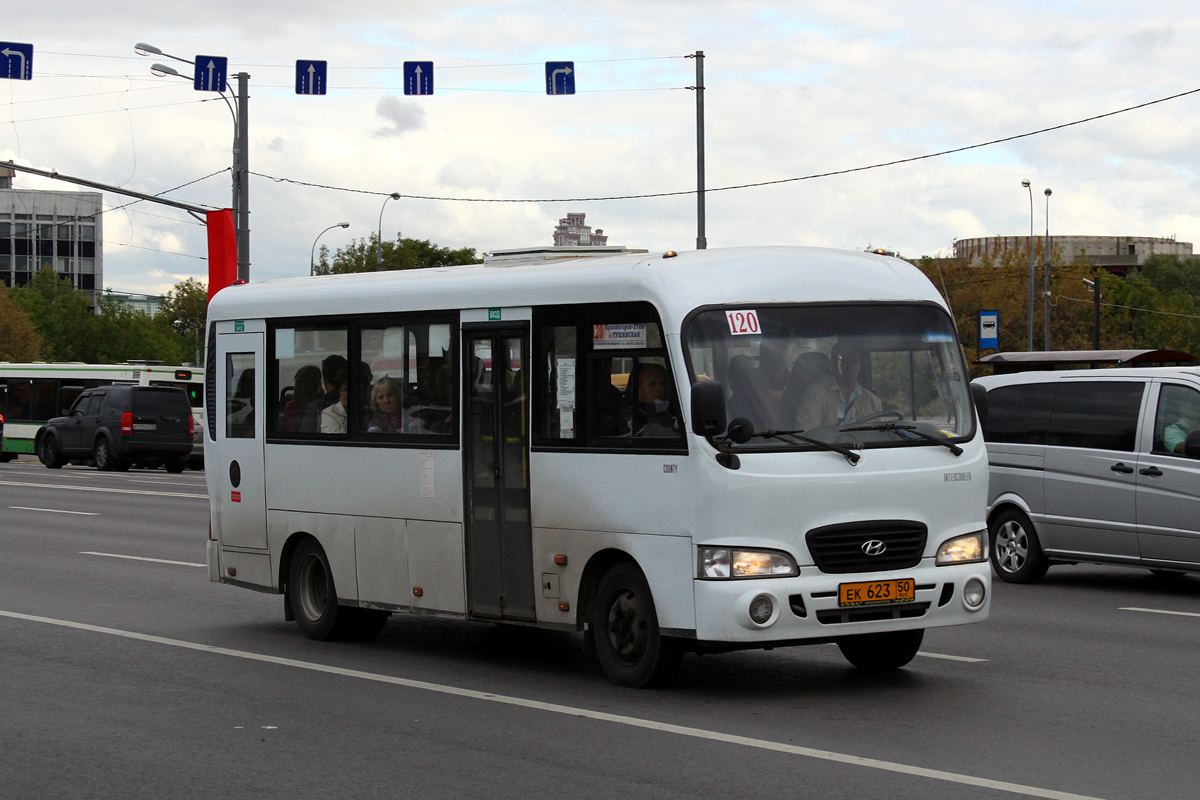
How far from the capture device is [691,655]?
9.96 metres

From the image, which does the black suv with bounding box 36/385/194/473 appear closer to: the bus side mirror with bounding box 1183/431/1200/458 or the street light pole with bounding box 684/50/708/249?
the street light pole with bounding box 684/50/708/249

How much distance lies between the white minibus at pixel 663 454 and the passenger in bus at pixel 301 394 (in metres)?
0.26

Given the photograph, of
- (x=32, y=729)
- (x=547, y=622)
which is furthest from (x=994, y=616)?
(x=32, y=729)

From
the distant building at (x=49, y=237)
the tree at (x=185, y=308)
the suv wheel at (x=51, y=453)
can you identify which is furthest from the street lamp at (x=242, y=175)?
the distant building at (x=49, y=237)

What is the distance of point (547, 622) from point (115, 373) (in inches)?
1399

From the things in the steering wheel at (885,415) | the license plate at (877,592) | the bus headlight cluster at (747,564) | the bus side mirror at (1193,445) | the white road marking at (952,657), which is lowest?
the white road marking at (952,657)

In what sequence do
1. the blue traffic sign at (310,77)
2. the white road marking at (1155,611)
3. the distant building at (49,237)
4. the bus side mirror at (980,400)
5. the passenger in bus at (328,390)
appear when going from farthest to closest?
the distant building at (49,237) → the blue traffic sign at (310,77) → the white road marking at (1155,611) → the passenger in bus at (328,390) → the bus side mirror at (980,400)

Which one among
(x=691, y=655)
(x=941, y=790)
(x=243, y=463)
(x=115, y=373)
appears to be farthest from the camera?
(x=115, y=373)

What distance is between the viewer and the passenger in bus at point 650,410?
27.7ft

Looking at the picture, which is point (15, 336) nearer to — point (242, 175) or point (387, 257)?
point (387, 257)

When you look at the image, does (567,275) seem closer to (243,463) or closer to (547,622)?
(547,622)

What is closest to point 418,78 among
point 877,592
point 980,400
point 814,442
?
point 980,400

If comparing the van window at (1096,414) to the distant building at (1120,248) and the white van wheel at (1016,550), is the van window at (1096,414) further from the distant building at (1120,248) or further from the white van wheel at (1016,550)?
the distant building at (1120,248)

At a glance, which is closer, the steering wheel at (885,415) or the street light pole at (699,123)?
the steering wheel at (885,415)
